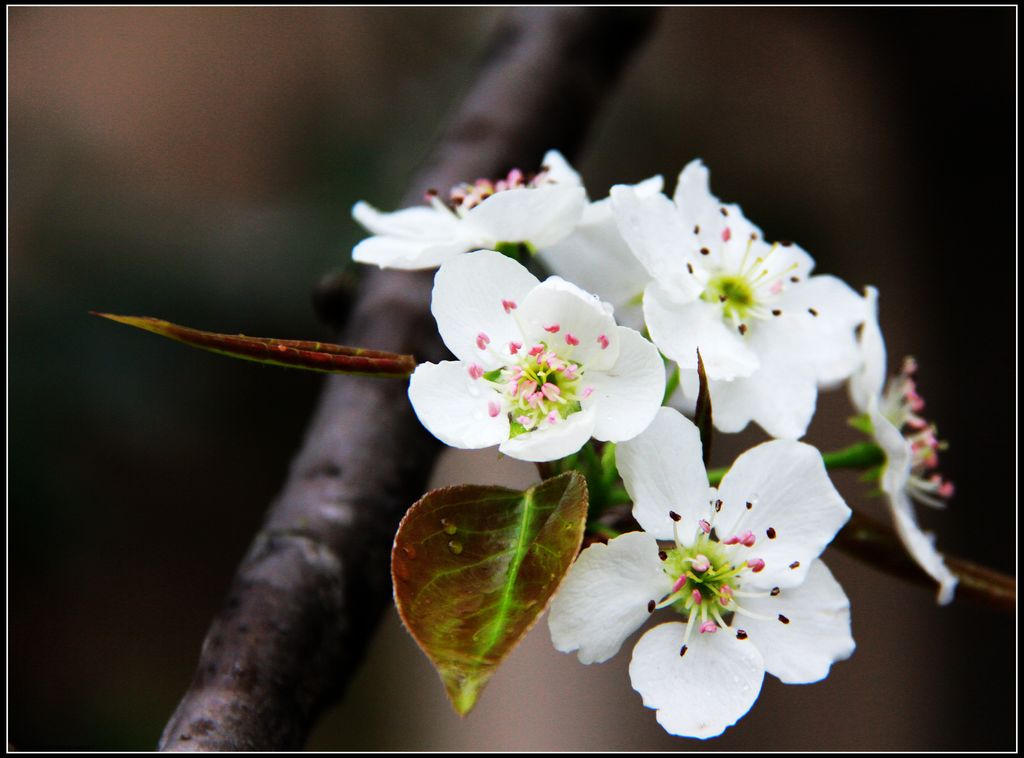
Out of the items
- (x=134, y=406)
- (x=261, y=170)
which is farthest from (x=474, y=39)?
(x=134, y=406)

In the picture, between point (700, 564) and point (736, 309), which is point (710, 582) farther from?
point (736, 309)

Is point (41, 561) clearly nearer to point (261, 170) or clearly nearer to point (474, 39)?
point (261, 170)

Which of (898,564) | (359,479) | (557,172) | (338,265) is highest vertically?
(557,172)

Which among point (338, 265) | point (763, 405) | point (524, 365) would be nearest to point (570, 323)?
point (524, 365)

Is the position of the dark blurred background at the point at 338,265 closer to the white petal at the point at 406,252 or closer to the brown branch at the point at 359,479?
the brown branch at the point at 359,479

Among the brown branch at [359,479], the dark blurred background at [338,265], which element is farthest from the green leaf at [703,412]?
the dark blurred background at [338,265]

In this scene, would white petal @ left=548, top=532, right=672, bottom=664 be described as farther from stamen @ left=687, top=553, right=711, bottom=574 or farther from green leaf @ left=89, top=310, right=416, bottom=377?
green leaf @ left=89, top=310, right=416, bottom=377
